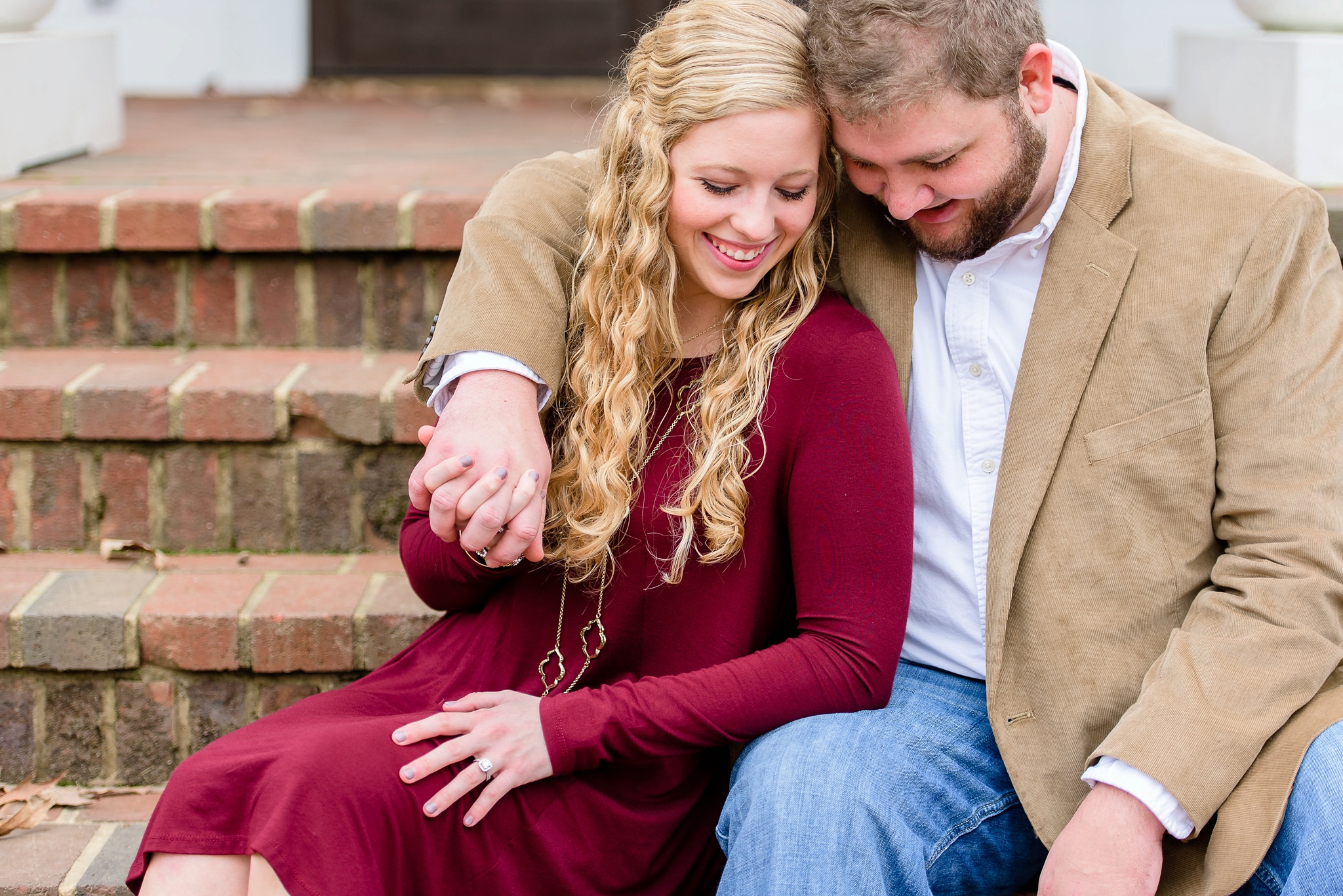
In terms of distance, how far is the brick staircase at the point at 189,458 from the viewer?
7.41ft

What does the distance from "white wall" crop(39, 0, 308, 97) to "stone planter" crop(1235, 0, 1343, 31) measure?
403cm

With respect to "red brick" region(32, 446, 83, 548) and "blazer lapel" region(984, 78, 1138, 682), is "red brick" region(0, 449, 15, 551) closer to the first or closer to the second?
"red brick" region(32, 446, 83, 548)

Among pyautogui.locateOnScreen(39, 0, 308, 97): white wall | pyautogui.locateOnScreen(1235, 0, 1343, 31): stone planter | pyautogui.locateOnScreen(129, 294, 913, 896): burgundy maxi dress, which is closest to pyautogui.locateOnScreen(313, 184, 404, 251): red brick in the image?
pyautogui.locateOnScreen(129, 294, 913, 896): burgundy maxi dress

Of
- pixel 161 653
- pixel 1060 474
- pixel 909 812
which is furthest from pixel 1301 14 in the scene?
pixel 161 653

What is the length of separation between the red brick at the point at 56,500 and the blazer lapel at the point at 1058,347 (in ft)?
5.76

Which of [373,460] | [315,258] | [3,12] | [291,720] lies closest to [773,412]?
[291,720]

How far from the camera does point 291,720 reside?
69.6 inches

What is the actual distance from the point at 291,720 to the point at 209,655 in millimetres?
582

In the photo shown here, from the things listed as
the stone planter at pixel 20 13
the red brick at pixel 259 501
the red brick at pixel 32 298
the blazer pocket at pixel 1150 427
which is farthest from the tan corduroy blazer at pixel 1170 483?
the stone planter at pixel 20 13

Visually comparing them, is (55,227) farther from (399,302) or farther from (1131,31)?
(1131,31)

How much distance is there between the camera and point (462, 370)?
1773 mm

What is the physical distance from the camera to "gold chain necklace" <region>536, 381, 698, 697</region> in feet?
6.04

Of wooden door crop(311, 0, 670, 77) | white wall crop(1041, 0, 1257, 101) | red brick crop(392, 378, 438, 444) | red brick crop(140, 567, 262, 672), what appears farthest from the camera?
wooden door crop(311, 0, 670, 77)

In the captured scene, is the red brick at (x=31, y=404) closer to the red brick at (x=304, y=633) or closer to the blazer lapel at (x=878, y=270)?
the red brick at (x=304, y=633)
